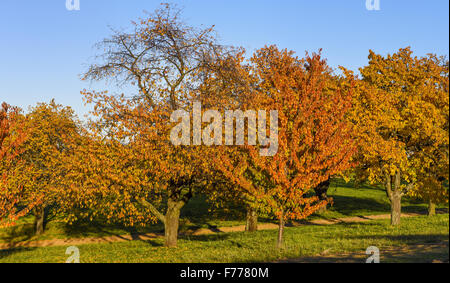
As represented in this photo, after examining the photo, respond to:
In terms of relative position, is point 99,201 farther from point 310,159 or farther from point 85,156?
point 310,159

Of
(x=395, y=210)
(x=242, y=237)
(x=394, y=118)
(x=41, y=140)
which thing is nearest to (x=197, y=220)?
(x=242, y=237)

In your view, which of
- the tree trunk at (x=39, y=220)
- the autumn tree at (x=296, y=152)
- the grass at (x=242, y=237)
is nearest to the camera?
the autumn tree at (x=296, y=152)

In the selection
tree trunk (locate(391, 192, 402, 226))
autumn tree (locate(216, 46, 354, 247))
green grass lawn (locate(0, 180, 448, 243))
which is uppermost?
autumn tree (locate(216, 46, 354, 247))

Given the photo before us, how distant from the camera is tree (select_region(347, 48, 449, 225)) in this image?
83.6ft

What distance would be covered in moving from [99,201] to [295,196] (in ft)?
32.3

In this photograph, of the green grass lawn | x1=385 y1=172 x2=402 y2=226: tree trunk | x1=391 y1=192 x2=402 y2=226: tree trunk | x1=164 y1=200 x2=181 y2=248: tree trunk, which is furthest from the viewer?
the green grass lawn

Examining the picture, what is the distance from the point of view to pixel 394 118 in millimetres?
26281

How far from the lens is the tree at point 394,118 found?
25.5m

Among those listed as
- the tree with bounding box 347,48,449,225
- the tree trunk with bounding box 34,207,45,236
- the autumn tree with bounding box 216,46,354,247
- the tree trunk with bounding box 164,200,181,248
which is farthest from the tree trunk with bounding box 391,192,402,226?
the tree trunk with bounding box 34,207,45,236

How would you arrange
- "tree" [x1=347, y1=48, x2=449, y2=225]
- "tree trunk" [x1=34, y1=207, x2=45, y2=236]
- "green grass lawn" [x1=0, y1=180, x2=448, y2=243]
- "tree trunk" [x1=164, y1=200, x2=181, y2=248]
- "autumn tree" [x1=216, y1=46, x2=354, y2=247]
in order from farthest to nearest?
1. "green grass lawn" [x1=0, y1=180, x2=448, y2=243]
2. "tree trunk" [x1=34, y1=207, x2=45, y2=236]
3. "tree" [x1=347, y1=48, x2=449, y2=225]
4. "tree trunk" [x1=164, y1=200, x2=181, y2=248]
5. "autumn tree" [x1=216, y1=46, x2=354, y2=247]

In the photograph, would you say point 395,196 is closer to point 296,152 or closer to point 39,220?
point 296,152

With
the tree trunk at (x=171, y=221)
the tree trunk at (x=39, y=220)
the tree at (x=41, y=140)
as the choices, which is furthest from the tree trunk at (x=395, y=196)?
the tree trunk at (x=39, y=220)

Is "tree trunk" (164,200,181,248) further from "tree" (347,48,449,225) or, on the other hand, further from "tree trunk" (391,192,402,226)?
"tree trunk" (391,192,402,226)

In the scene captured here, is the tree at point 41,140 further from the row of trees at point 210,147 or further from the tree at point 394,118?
the tree at point 394,118
